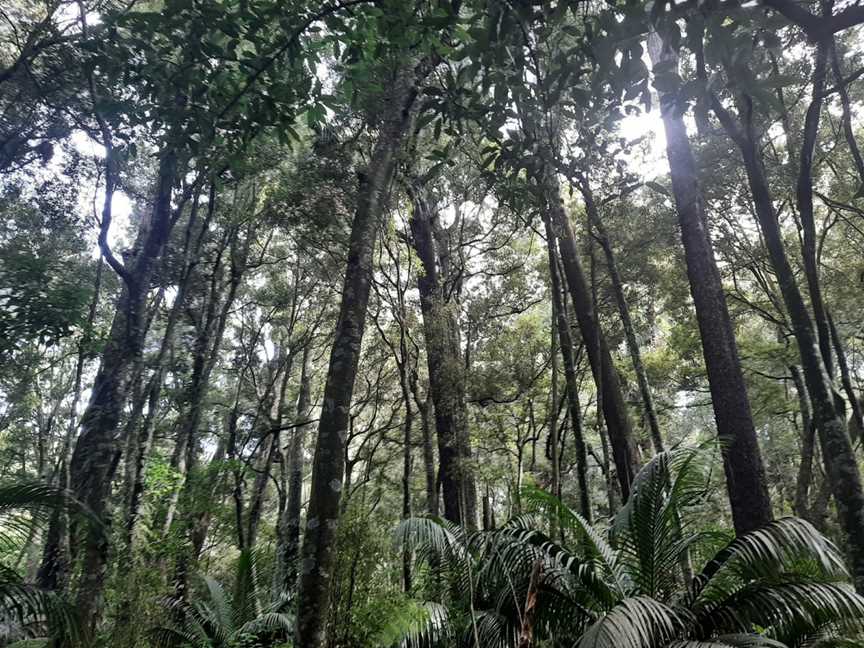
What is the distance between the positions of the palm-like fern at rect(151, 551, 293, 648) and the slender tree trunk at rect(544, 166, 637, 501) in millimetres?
4840

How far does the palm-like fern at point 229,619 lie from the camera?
20.6 feet

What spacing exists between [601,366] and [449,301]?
13.9 ft

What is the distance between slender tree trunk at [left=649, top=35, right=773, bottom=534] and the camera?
520cm

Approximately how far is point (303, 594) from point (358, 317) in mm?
1952

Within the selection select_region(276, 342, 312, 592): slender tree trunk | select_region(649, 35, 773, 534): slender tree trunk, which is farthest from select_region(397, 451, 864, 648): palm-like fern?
select_region(276, 342, 312, 592): slender tree trunk

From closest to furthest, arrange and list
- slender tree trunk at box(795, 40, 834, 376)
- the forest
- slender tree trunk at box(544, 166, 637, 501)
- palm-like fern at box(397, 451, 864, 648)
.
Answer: the forest < palm-like fern at box(397, 451, 864, 648) < slender tree trunk at box(795, 40, 834, 376) < slender tree trunk at box(544, 166, 637, 501)

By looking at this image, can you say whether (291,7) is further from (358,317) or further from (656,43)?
(656,43)

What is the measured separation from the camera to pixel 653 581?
4.27m

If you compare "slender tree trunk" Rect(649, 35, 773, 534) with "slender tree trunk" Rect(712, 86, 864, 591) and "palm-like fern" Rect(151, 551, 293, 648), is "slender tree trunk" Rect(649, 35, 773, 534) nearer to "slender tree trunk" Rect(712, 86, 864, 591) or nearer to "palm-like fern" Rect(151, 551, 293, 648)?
"slender tree trunk" Rect(712, 86, 864, 591)

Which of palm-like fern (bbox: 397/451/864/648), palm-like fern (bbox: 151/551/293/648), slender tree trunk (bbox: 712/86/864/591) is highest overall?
slender tree trunk (bbox: 712/86/864/591)

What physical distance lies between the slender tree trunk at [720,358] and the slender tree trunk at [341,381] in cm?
258

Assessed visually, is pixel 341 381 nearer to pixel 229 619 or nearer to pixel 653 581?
pixel 653 581

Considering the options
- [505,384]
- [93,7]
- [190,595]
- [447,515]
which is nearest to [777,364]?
[505,384]

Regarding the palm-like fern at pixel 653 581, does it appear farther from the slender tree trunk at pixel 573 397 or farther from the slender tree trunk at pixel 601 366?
the slender tree trunk at pixel 601 366
